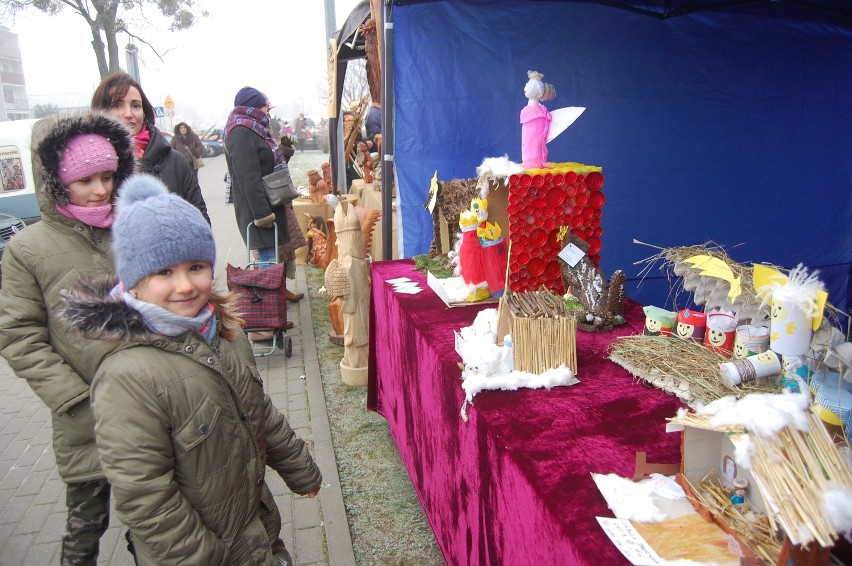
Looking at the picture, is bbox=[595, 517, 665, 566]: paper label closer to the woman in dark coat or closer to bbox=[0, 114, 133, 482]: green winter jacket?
bbox=[0, 114, 133, 482]: green winter jacket

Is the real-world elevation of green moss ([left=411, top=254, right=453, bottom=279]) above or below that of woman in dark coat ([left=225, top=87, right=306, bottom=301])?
below

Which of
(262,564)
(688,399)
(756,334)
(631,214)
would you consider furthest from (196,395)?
(631,214)

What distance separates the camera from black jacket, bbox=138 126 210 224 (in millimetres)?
3238

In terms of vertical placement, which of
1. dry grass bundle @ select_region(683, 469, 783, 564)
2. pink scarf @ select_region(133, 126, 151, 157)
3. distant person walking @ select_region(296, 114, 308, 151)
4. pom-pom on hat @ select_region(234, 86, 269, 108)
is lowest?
dry grass bundle @ select_region(683, 469, 783, 564)

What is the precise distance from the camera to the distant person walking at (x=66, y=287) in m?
1.87

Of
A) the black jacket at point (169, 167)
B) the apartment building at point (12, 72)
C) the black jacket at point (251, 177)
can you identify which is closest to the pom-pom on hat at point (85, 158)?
the black jacket at point (169, 167)

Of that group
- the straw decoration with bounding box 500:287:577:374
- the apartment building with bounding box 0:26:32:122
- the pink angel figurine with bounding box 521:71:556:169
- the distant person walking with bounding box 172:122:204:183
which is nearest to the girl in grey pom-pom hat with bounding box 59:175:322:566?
the straw decoration with bounding box 500:287:577:374

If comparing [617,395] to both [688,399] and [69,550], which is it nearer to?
[688,399]

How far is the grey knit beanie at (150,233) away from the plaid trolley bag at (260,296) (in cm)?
284

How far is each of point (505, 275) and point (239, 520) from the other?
1.58 meters

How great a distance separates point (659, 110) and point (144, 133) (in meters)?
3.72

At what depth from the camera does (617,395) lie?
1.71m

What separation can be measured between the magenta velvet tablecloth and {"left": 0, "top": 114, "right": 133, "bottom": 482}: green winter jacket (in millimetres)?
1177

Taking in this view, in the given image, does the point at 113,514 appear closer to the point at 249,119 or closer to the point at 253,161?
the point at 253,161
